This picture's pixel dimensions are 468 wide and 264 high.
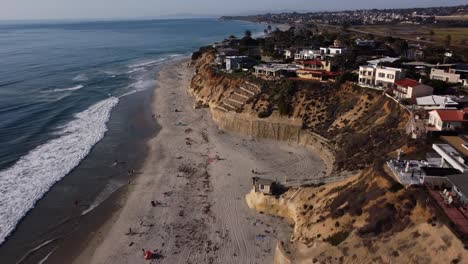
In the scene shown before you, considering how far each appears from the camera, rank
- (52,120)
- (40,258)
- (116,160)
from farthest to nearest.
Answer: (52,120)
(116,160)
(40,258)

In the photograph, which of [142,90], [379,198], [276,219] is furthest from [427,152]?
[142,90]

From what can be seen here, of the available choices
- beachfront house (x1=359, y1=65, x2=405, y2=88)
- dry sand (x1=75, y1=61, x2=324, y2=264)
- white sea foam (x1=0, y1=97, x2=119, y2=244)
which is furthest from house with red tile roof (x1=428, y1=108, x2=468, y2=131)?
white sea foam (x1=0, y1=97, x2=119, y2=244)

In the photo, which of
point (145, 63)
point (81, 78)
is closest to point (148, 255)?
point (81, 78)

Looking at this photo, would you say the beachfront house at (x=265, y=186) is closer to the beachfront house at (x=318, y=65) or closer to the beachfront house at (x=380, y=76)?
the beachfront house at (x=380, y=76)

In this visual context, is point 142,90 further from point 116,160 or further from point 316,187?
point 316,187

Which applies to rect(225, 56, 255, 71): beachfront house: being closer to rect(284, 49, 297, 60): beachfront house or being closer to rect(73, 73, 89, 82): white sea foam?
rect(284, 49, 297, 60): beachfront house

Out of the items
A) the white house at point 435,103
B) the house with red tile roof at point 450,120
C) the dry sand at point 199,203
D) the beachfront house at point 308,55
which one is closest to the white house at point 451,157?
the house with red tile roof at point 450,120
